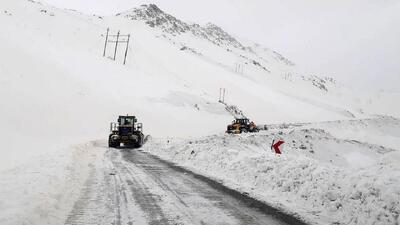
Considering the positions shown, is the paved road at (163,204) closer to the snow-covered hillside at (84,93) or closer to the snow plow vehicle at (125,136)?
the snow-covered hillside at (84,93)

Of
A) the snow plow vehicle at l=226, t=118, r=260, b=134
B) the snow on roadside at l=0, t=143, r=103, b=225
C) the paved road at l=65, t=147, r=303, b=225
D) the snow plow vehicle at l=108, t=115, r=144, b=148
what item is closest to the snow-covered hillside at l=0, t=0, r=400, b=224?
the snow on roadside at l=0, t=143, r=103, b=225

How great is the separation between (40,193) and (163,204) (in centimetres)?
280

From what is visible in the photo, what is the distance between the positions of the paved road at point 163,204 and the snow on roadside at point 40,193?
0.28 m

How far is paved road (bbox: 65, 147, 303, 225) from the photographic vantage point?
805 cm

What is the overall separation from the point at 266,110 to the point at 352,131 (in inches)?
860

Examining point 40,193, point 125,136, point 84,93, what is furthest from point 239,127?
point 40,193

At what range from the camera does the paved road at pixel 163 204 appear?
805cm

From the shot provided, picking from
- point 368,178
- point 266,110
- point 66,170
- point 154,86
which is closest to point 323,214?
point 368,178

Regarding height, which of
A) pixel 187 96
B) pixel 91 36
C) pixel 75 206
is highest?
pixel 91 36

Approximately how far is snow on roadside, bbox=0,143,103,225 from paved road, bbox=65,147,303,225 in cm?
28

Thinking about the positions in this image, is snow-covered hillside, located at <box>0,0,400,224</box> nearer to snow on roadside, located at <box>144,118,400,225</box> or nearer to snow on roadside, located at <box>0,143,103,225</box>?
snow on roadside, located at <box>0,143,103,225</box>

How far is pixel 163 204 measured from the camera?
9.39 m

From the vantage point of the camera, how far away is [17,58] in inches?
1885

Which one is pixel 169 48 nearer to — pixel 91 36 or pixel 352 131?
pixel 91 36
